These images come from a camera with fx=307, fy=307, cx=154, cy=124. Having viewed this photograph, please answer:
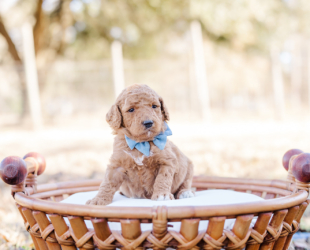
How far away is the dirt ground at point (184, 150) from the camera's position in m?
4.00

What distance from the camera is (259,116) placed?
9.03 metres

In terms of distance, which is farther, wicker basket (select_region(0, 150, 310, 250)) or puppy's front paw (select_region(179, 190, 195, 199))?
puppy's front paw (select_region(179, 190, 195, 199))

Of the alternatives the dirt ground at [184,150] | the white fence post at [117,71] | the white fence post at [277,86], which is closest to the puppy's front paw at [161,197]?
the dirt ground at [184,150]

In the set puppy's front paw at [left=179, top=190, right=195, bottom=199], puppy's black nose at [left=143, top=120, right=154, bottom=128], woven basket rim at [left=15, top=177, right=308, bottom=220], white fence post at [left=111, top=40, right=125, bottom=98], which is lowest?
puppy's front paw at [left=179, top=190, right=195, bottom=199]

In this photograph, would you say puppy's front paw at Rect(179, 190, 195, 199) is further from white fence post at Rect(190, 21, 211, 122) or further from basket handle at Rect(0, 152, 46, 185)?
white fence post at Rect(190, 21, 211, 122)

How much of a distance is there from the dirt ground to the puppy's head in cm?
133

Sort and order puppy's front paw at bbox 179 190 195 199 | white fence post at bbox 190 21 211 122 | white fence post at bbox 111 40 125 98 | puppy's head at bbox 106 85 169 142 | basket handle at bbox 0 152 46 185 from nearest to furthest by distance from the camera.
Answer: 1. basket handle at bbox 0 152 46 185
2. puppy's head at bbox 106 85 169 142
3. puppy's front paw at bbox 179 190 195 199
4. white fence post at bbox 190 21 211 122
5. white fence post at bbox 111 40 125 98

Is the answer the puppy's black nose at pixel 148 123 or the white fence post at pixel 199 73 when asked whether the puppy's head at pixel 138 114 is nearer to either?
the puppy's black nose at pixel 148 123

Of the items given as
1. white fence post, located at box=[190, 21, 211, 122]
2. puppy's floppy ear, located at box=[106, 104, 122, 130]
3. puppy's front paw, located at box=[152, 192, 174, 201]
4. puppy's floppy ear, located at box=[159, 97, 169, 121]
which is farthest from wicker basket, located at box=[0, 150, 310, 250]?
white fence post, located at box=[190, 21, 211, 122]

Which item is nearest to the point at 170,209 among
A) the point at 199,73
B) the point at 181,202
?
the point at 181,202

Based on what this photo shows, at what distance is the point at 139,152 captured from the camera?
156 centimetres

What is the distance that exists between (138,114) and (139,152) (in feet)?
0.65

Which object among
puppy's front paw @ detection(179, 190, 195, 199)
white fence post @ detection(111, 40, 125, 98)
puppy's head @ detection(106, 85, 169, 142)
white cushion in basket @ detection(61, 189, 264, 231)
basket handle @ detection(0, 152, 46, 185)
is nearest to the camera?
white cushion in basket @ detection(61, 189, 264, 231)

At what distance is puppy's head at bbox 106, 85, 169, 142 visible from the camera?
1485 millimetres
